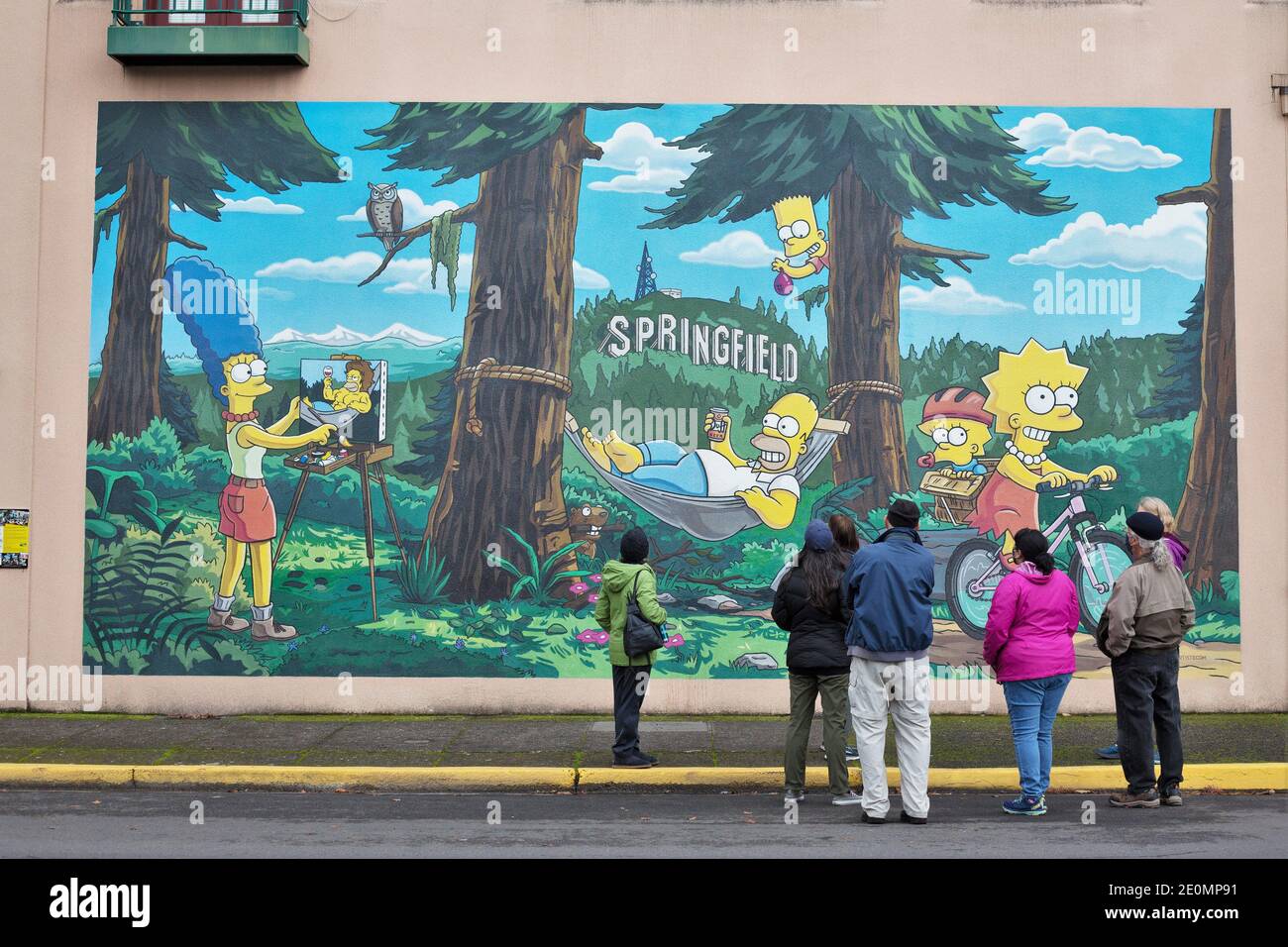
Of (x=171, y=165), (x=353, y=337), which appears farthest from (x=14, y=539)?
(x=171, y=165)

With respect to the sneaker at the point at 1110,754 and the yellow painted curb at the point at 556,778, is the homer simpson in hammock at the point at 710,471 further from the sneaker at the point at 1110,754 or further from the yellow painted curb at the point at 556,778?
the sneaker at the point at 1110,754

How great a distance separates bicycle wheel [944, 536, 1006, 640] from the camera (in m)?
12.5

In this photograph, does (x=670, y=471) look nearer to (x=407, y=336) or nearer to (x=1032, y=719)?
(x=407, y=336)

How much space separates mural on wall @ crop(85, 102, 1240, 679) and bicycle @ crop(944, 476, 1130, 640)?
3cm

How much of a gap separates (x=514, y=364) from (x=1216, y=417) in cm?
702

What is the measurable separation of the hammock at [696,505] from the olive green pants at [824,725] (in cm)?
348

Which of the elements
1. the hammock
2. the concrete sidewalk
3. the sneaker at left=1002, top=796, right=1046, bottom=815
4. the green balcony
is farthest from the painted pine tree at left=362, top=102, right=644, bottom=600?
the sneaker at left=1002, top=796, right=1046, bottom=815

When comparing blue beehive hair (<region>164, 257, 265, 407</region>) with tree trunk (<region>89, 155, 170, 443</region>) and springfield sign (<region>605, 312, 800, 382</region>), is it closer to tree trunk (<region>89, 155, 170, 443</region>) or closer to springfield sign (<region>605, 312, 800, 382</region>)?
tree trunk (<region>89, 155, 170, 443</region>)

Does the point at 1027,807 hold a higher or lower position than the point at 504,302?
lower

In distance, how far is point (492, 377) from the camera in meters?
12.7

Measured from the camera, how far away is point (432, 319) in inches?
502

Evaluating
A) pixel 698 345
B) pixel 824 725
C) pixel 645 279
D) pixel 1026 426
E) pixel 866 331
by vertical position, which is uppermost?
pixel 645 279

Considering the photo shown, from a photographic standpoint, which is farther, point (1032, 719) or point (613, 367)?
point (613, 367)

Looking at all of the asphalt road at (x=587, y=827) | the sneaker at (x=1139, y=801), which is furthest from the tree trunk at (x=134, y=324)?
the sneaker at (x=1139, y=801)
